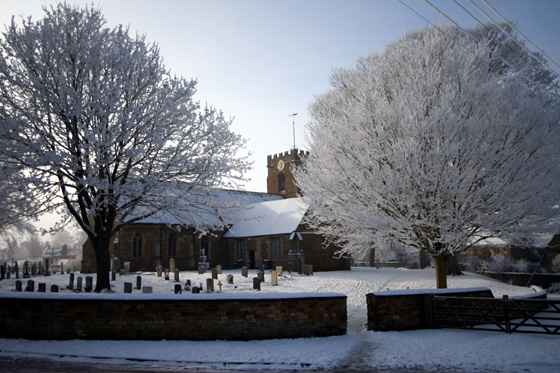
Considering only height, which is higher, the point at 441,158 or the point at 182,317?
the point at 441,158

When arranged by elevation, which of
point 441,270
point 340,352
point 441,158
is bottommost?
point 340,352

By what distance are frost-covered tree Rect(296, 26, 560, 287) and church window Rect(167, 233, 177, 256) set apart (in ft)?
79.2

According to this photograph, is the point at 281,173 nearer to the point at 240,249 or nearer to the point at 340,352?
the point at 240,249

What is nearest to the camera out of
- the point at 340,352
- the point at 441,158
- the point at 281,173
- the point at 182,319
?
the point at 340,352

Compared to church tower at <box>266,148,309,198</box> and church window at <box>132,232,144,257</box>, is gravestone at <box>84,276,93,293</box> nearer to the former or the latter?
church window at <box>132,232,144,257</box>

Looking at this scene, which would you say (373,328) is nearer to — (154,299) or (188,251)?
(154,299)

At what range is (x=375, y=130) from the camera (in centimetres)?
1455

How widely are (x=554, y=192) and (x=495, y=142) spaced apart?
8.81 feet

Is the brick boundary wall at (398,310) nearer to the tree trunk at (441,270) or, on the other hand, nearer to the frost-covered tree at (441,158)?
the frost-covered tree at (441,158)

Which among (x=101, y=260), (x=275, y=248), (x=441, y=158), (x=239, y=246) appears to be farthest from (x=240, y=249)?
(x=441, y=158)

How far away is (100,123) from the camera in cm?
1494

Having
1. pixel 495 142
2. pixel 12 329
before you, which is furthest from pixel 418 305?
pixel 12 329

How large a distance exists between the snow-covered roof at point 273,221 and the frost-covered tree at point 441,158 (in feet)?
59.1

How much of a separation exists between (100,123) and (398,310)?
39.9ft
